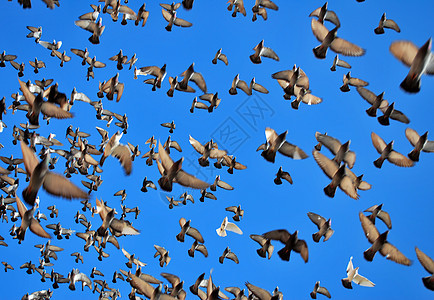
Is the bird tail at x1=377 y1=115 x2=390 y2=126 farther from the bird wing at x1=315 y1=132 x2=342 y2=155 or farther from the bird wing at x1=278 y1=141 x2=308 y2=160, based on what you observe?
the bird wing at x1=278 y1=141 x2=308 y2=160

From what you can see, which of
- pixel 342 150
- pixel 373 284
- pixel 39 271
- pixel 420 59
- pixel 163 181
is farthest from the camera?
pixel 39 271

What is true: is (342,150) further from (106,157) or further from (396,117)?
(106,157)

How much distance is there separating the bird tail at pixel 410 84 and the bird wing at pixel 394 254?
4.07m

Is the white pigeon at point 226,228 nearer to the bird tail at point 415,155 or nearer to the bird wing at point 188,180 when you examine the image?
the bird wing at point 188,180

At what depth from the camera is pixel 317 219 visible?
44.2ft

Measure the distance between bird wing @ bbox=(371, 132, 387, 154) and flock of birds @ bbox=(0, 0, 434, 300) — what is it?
28mm

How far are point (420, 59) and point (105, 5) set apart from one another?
34.8 ft

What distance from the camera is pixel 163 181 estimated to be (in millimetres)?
11430

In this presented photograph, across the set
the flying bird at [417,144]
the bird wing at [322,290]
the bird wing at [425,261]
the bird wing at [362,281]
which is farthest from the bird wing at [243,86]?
the bird wing at [425,261]

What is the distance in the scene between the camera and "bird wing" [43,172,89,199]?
31.1 ft

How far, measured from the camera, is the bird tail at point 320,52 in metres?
12.6

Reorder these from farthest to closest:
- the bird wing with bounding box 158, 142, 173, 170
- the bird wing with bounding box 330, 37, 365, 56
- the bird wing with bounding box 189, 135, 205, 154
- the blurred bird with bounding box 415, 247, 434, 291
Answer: the bird wing with bounding box 189, 135, 205, 154 < the bird wing with bounding box 330, 37, 365, 56 < the blurred bird with bounding box 415, 247, 434, 291 < the bird wing with bounding box 158, 142, 173, 170

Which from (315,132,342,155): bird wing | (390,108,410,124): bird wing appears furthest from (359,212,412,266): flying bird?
(390,108,410,124): bird wing

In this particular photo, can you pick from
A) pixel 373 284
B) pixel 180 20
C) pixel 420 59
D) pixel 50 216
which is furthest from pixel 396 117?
pixel 50 216
